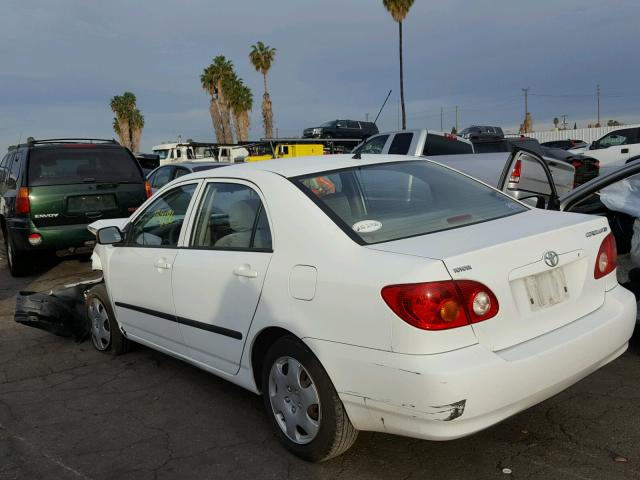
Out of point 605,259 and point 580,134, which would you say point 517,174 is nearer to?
point 605,259

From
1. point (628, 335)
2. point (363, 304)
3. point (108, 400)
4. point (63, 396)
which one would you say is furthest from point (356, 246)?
point (63, 396)

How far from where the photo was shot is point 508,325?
9.00 feet

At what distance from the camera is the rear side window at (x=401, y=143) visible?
9.95 meters

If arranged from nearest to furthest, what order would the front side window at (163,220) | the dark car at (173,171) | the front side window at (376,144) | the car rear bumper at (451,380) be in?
the car rear bumper at (451,380)
the front side window at (163,220)
the front side window at (376,144)
the dark car at (173,171)

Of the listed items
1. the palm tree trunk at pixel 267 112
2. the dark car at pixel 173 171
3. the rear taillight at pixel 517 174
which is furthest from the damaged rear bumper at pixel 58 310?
the palm tree trunk at pixel 267 112

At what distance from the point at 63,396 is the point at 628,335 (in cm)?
364

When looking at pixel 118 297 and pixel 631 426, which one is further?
pixel 118 297

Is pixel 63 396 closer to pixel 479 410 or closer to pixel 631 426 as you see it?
pixel 479 410

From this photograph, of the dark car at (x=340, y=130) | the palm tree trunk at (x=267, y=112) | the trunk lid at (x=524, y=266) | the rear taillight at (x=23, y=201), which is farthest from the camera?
the palm tree trunk at (x=267, y=112)

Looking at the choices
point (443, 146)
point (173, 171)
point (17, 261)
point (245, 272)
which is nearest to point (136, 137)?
point (173, 171)

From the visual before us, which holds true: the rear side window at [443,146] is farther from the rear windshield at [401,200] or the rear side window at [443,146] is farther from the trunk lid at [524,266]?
the trunk lid at [524,266]

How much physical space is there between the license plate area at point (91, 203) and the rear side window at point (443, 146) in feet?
15.4

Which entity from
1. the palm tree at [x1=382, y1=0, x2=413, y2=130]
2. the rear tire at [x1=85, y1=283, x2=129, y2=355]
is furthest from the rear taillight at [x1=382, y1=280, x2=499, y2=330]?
the palm tree at [x1=382, y1=0, x2=413, y2=130]

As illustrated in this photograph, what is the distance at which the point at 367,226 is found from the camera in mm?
3121
